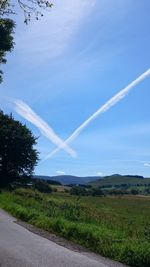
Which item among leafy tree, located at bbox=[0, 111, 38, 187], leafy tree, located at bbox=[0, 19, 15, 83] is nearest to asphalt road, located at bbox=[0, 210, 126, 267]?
leafy tree, located at bbox=[0, 19, 15, 83]

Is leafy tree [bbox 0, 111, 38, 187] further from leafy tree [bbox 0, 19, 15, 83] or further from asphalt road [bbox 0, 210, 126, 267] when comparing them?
asphalt road [bbox 0, 210, 126, 267]

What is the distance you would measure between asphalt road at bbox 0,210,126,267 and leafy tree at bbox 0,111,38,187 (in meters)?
47.1

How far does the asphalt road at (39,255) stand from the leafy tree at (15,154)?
47.1 m

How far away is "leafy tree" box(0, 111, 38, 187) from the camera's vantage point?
A: 62781mm

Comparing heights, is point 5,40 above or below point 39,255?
above

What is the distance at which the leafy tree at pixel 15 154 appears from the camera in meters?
62.8

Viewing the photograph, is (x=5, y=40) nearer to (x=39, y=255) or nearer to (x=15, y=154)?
(x=39, y=255)

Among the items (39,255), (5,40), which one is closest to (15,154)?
(5,40)

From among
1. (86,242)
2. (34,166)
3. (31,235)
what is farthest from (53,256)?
(34,166)

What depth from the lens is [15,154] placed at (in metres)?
63.4

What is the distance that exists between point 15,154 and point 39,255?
51992 mm

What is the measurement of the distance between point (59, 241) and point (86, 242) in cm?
92

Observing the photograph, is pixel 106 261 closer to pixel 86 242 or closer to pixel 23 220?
pixel 86 242

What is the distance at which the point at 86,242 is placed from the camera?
583 inches
